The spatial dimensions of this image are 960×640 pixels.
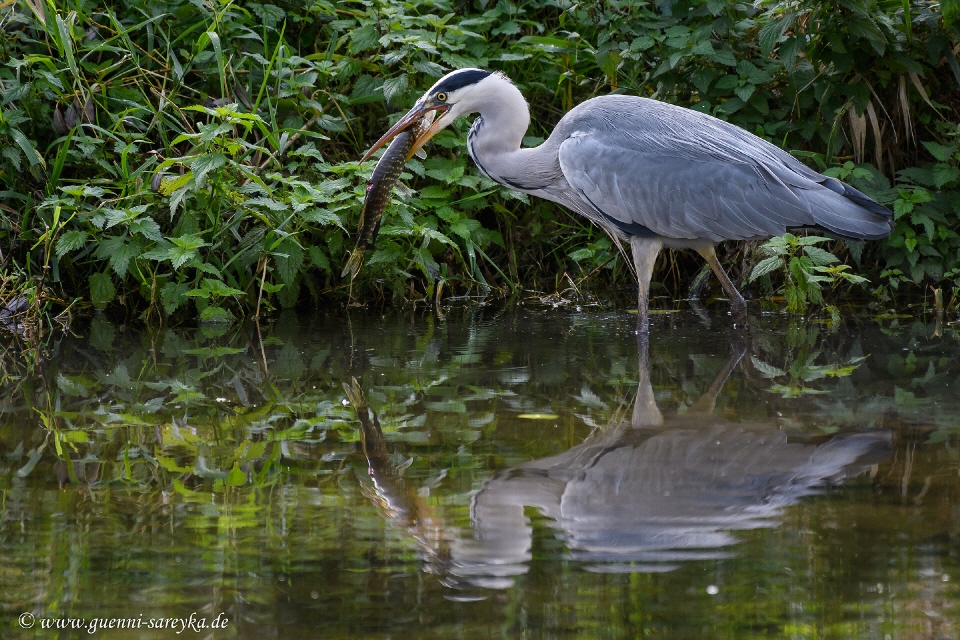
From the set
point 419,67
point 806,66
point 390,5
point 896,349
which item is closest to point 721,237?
point 896,349

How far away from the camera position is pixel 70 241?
5.79 meters

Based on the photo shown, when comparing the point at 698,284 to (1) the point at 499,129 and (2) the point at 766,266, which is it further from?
(1) the point at 499,129

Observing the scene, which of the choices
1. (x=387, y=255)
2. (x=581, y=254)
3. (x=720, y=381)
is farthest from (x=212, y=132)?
(x=720, y=381)

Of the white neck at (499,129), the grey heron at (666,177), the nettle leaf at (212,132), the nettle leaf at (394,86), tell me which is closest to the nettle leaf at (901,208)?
the grey heron at (666,177)

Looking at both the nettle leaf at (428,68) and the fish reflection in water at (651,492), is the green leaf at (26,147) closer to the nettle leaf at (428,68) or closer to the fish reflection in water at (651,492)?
the nettle leaf at (428,68)

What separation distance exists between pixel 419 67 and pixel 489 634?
4977mm

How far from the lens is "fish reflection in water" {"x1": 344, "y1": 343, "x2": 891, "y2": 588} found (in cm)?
264

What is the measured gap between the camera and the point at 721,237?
5.58m

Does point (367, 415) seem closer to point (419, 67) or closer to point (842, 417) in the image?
point (842, 417)

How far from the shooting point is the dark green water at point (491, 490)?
91.1 inches

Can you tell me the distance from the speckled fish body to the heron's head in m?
0.03

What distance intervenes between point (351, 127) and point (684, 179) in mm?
2424

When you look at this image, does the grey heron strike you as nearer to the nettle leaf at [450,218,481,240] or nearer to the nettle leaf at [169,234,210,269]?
the nettle leaf at [450,218,481,240]

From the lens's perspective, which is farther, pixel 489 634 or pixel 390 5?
pixel 390 5
